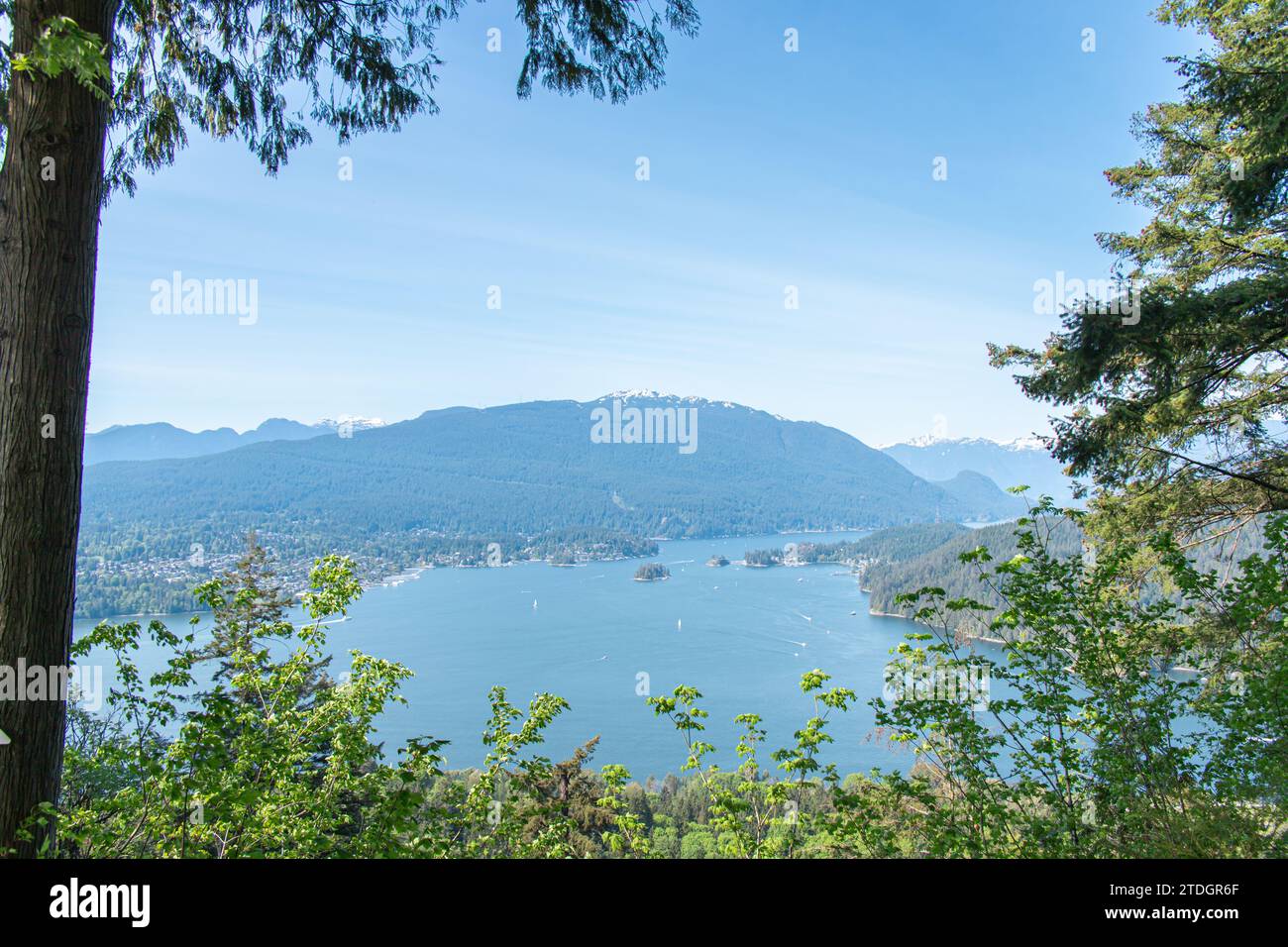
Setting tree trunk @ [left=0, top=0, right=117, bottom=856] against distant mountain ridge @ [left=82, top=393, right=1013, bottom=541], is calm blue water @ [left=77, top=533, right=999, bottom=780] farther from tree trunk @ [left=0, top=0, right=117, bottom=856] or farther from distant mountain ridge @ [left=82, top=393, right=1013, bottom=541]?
distant mountain ridge @ [left=82, top=393, right=1013, bottom=541]

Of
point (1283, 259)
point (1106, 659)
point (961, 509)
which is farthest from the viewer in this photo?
point (961, 509)

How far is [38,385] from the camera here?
7.02 feet

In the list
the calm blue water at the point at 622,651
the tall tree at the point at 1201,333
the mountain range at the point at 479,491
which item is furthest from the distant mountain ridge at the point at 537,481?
the tall tree at the point at 1201,333

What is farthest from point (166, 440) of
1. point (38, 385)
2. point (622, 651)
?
point (38, 385)

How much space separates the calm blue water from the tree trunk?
5727 mm

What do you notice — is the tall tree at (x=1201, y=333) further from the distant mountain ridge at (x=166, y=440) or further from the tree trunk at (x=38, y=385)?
the distant mountain ridge at (x=166, y=440)

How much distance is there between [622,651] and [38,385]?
3160 centimetres

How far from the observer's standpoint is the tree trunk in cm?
212

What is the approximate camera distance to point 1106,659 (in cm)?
335

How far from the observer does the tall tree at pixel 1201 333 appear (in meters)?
4.15
